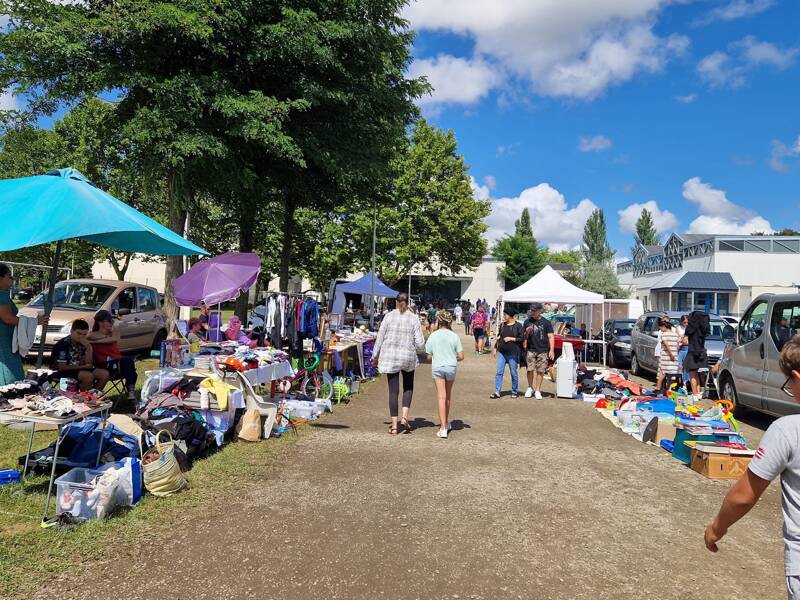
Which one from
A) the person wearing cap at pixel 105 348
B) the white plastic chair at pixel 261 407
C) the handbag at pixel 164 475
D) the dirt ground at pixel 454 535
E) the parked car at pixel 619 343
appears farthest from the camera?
the parked car at pixel 619 343

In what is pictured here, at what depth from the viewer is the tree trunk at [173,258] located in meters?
12.9

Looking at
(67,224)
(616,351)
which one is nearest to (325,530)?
(67,224)

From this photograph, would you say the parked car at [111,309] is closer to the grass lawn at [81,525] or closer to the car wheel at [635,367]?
the grass lawn at [81,525]

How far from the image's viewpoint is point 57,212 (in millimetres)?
5199

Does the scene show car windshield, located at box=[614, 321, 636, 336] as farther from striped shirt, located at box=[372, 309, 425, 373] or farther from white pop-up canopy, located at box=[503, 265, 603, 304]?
striped shirt, located at box=[372, 309, 425, 373]

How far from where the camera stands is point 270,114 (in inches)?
466

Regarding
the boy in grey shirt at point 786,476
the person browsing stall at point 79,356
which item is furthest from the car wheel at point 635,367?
the boy in grey shirt at point 786,476

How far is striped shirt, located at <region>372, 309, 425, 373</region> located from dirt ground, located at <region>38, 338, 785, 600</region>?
109 cm

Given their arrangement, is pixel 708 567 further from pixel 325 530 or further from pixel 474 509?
pixel 325 530

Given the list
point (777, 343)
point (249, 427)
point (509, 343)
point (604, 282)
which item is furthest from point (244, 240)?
point (604, 282)

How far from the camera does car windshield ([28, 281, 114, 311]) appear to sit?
12172 millimetres

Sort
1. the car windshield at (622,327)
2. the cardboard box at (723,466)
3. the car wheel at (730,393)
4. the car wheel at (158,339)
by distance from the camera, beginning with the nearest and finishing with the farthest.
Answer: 1. the cardboard box at (723,466)
2. the car wheel at (730,393)
3. the car wheel at (158,339)
4. the car windshield at (622,327)

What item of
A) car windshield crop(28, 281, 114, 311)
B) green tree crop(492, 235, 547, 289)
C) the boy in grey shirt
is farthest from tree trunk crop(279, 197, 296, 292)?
green tree crop(492, 235, 547, 289)

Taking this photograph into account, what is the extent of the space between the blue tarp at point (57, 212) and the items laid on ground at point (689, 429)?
21.3 ft
